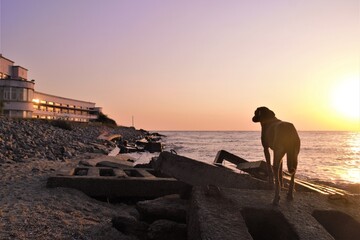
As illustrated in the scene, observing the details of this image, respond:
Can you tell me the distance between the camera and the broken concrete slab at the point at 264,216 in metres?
3.62

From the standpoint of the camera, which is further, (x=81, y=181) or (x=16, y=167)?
(x=16, y=167)

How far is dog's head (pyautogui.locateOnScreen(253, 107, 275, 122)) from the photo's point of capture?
16.6 feet

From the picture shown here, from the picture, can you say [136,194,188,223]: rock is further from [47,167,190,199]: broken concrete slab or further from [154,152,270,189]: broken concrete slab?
[47,167,190,199]: broken concrete slab

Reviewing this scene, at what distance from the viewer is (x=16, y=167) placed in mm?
10453

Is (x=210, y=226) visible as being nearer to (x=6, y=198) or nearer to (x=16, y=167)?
(x=6, y=198)

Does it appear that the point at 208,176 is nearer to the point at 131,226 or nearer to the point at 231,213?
the point at 131,226

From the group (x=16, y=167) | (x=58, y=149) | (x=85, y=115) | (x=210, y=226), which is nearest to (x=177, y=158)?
(x=210, y=226)

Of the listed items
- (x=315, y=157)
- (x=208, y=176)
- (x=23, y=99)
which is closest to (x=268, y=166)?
(x=208, y=176)

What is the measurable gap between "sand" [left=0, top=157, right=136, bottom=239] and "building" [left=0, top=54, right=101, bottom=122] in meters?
36.9

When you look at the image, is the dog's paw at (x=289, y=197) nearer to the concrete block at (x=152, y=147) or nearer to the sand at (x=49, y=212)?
the sand at (x=49, y=212)

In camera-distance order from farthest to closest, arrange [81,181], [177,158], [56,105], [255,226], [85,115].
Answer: [85,115]
[56,105]
[81,181]
[177,158]
[255,226]

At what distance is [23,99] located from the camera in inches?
1944

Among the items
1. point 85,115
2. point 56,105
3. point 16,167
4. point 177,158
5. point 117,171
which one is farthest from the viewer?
point 85,115

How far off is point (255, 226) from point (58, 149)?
14.0 metres
